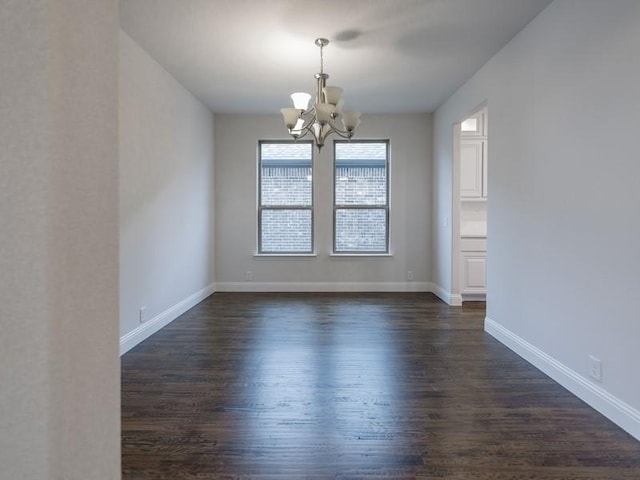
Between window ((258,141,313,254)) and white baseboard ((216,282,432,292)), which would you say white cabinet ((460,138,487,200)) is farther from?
window ((258,141,313,254))

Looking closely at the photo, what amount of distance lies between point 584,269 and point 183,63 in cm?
383

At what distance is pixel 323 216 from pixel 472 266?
2231 mm

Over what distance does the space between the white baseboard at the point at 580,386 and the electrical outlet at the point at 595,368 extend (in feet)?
0.16

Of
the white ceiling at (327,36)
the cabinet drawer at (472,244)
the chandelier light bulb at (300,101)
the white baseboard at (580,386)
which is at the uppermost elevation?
the white ceiling at (327,36)

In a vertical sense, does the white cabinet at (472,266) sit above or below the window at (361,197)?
below

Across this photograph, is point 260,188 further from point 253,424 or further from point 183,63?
point 253,424

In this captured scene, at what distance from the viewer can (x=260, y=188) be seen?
5.94m

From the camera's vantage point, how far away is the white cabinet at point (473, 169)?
16.9 feet

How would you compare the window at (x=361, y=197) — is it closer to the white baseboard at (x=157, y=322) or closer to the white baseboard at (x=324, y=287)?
the white baseboard at (x=324, y=287)

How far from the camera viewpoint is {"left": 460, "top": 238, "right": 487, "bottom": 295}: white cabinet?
5.02 m

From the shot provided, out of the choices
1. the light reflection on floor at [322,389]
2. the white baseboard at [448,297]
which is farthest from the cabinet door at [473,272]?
the light reflection on floor at [322,389]

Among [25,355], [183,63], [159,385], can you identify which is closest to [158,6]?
[183,63]

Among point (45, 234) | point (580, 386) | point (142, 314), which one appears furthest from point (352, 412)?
point (142, 314)

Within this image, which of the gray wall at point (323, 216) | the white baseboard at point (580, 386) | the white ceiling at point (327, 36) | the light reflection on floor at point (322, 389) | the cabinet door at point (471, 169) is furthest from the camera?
the gray wall at point (323, 216)
